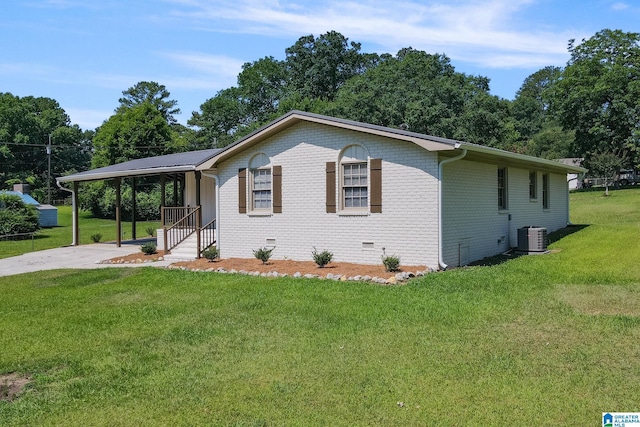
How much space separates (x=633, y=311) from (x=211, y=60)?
19.2 meters

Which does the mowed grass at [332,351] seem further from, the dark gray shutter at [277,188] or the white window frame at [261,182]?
the white window frame at [261,182]

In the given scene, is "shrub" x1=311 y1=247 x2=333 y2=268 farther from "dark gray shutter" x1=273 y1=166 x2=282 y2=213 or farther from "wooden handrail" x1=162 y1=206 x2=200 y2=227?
"wooden handrail" x1=162 y1=206 x2=200 y2=227

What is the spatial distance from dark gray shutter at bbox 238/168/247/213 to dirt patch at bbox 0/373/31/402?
367 inches

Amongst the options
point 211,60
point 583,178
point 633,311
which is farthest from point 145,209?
point 583,178

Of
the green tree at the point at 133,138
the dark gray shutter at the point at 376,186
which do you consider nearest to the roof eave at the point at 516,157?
the dark gray shutter at the point at 376,186

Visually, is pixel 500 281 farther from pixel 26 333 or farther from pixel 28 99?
pixel 28 99

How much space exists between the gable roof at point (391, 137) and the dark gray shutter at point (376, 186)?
0.76m

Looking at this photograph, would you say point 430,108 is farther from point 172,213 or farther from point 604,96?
point 172,213

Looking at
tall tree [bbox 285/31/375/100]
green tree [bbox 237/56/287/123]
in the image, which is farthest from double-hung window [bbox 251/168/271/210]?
tall tree [bbox 285/31/375/100]

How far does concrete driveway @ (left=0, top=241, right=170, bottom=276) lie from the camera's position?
47.8ft

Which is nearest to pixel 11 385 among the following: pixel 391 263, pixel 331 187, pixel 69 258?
pixel 391 263

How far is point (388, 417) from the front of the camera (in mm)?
3885

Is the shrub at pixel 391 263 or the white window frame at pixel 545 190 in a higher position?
the white window frame at pixel 545 190

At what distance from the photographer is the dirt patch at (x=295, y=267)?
11008mm
